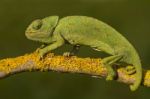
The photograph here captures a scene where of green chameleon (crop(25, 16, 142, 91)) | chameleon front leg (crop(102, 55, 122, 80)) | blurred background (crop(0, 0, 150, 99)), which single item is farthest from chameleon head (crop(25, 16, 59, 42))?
blurred background (crop(0, 0, 150, 99))

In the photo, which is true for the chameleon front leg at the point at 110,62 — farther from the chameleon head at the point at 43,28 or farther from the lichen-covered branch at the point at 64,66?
the chameleon head at the point at 43,28

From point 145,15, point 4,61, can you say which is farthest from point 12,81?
point 4,61

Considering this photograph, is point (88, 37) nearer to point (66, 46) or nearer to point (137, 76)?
point (137, 76)

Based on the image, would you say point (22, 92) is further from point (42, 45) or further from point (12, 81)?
point (42, 45)

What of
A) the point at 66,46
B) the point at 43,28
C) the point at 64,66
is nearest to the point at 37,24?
the point at 43,28

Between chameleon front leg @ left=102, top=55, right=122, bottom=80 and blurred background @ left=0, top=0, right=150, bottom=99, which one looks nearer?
chameleon front leg @ left=102, top=55, right=122, bottom=80

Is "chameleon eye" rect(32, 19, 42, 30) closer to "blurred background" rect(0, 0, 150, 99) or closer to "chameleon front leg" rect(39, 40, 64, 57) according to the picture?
"chameleon front leg" rect(39, 40, 64, 57)
